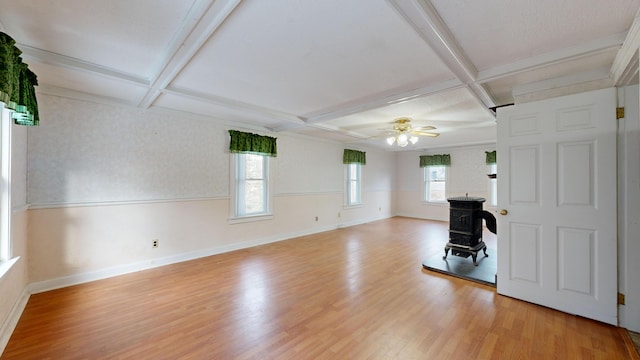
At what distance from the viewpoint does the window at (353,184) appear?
282 inches

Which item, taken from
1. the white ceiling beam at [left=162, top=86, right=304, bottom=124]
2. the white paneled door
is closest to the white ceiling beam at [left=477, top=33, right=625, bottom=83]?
the white paneled door

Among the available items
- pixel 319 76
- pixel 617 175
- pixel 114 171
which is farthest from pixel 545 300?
pixel 114 171

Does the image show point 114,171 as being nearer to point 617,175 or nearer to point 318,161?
point 318,161

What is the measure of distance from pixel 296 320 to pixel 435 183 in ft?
23.3

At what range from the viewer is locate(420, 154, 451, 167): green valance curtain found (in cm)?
764

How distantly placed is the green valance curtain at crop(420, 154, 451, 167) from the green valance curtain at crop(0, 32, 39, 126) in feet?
27.2

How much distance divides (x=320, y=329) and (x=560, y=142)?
2829mm

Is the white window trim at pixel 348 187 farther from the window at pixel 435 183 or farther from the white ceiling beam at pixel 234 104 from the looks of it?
the white ceiling beam at pixel 234 104

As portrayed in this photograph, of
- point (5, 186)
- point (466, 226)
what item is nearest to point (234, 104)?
point (5, 186)

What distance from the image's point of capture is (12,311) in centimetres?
224

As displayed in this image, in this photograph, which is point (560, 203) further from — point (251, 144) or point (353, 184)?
point (353, 184)

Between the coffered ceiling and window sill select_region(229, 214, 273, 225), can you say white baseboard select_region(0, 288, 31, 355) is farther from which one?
window sill select_region(229, 214, 273, 225)

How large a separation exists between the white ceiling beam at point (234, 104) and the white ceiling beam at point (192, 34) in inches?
14.1

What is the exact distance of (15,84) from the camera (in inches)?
68.0
